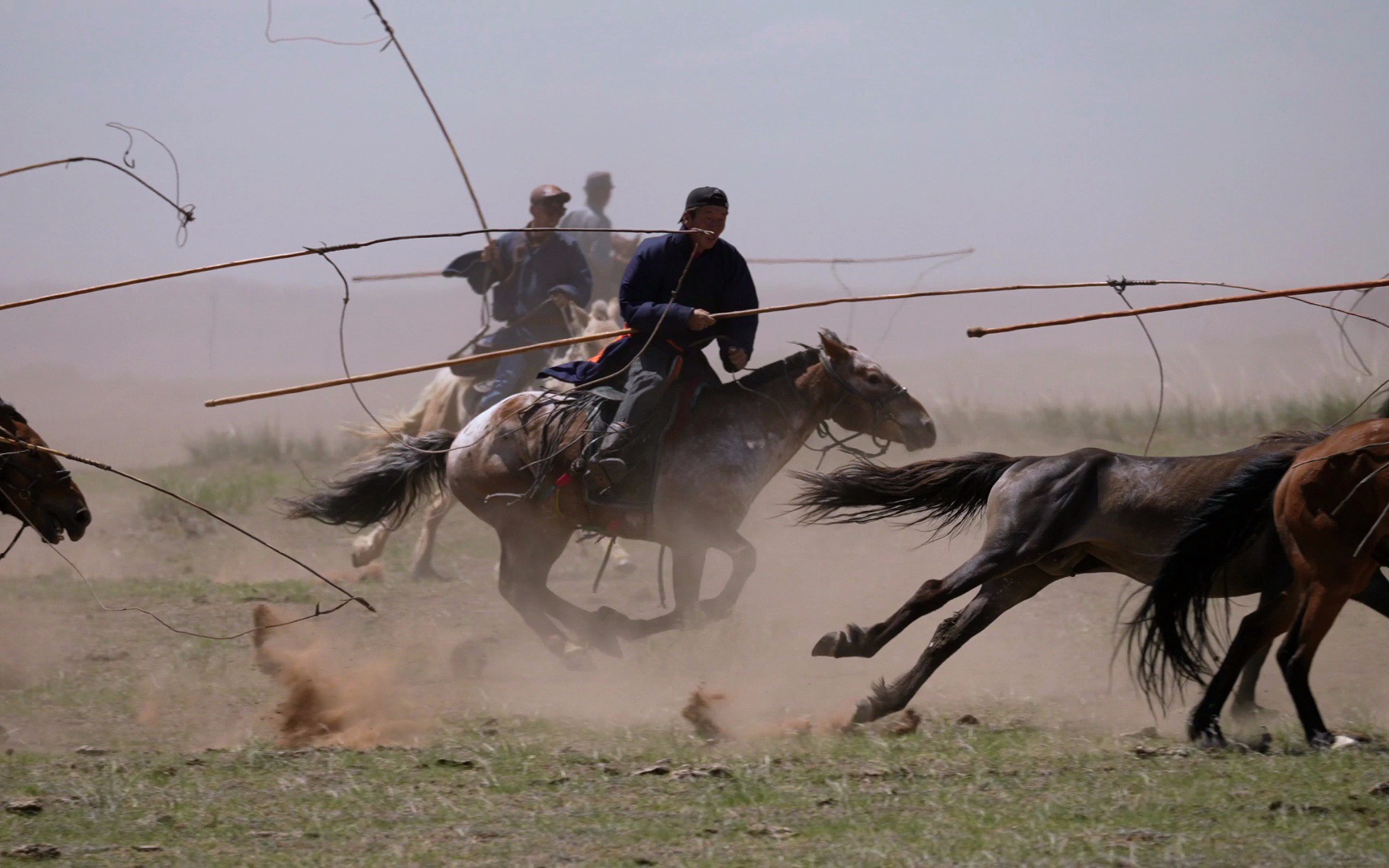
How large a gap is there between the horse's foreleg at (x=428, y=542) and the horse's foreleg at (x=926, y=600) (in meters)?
5.65

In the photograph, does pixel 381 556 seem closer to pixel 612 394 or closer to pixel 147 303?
pixel 612 394

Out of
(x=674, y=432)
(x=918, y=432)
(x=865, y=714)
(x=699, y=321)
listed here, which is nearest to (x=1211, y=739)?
(x=865, y=714)

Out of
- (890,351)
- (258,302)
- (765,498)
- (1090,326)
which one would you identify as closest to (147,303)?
(258,302)

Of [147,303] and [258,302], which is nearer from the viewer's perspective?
[147,303]

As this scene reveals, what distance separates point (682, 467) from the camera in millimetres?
7918

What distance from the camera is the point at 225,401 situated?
5.36 metres

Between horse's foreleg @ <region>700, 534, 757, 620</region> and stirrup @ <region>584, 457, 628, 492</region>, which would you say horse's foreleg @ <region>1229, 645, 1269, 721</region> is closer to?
horse's foreleg @ <region>700, 534, 757, 620</region>

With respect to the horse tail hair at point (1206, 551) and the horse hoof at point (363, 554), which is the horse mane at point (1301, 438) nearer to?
the horse tail hair at point (1206, 551)

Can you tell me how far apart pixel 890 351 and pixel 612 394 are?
156 feet

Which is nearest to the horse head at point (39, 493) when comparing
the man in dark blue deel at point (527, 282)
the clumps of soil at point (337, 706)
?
the clumps of soil at point (337, 706)

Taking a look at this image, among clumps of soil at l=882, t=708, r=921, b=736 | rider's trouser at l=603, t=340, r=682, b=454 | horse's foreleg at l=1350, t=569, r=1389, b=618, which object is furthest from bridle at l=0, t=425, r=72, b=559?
horse's foreleg at l=1350, t=569, r=1389, b=618

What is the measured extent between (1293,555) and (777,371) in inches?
123

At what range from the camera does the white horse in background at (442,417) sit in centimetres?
1155

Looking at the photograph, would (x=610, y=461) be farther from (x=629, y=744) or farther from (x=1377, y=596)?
(x=1377, y=596)
